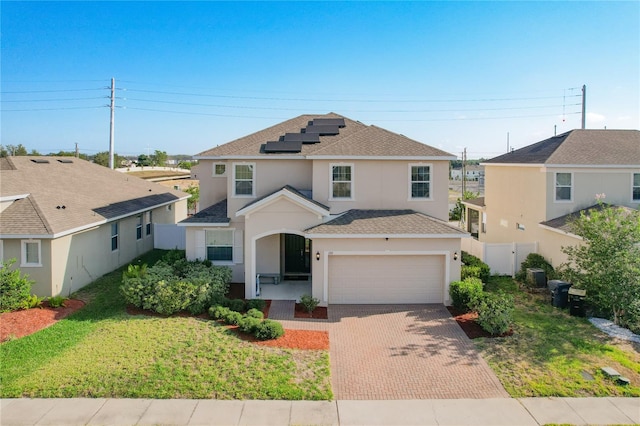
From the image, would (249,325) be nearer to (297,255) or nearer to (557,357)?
(297,255)

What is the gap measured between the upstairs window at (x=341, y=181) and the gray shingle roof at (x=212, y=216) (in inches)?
184

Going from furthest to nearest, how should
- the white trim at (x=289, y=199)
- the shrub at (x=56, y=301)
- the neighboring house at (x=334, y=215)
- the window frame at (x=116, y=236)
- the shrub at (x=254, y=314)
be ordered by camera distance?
the window frame at (x=116, y=236) → the white trim at (x=289, y=199) → the neighboring house at (x=334, y=215) → the shrub at (x=56, y=301) → the shrub at (x=254, y=314)

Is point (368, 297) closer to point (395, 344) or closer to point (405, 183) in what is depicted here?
point (395, 344)

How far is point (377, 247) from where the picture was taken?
1583 cm

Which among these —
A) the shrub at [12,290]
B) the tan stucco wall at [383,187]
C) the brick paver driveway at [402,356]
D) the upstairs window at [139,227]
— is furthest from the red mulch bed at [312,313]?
the upstairs window at [139,227]

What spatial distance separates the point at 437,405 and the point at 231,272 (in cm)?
1068

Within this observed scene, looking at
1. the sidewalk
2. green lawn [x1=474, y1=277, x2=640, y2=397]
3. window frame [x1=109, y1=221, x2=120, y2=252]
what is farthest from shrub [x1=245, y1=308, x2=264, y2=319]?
window frame [x1=109, y1=221, x2=120, y2=252]

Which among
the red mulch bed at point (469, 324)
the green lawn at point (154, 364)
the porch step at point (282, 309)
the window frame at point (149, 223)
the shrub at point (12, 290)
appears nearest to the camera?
Result: the green lawn at point (154, 364)

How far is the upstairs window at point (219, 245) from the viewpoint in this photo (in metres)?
18.6

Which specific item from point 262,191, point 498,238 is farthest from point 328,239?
point 498,238

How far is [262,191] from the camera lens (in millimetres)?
18672

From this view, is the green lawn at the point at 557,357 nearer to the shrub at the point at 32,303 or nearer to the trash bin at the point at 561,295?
the trash bin at the point at 561,295

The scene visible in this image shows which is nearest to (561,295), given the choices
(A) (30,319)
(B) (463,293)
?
(B) (463,293)

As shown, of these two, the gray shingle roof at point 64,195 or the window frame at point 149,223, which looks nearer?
the gray shingle roof at point 64,195
